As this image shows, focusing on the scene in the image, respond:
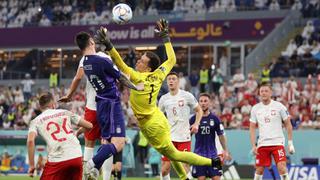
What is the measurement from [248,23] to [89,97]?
1165 inches

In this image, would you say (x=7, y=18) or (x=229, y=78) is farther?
(x=7, y=18)

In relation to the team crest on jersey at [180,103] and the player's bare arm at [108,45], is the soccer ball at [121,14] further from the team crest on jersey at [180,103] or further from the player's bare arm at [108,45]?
the team crest on jersey at [180,103]

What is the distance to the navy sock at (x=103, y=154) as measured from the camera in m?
14.4

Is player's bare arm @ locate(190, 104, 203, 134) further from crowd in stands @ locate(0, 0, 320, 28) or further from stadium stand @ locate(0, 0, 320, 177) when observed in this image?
crowd in stands @ locate(0, 0, 320, 28)

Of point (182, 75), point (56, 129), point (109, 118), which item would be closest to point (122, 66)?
point (109, 118)

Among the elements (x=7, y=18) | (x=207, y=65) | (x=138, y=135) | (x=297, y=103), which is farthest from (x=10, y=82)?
(x=297, y=103)

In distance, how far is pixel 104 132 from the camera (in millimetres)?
15227

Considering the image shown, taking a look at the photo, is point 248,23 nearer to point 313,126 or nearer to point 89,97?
point 313,126

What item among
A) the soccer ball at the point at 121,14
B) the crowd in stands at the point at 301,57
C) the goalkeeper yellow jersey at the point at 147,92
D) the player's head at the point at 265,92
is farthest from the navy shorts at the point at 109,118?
the crowd in stands at the point at 301,57

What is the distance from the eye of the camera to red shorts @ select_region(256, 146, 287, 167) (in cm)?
1888

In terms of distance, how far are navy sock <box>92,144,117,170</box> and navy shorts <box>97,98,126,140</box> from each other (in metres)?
0.44

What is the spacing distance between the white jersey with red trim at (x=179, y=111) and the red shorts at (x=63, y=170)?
17.8 feet

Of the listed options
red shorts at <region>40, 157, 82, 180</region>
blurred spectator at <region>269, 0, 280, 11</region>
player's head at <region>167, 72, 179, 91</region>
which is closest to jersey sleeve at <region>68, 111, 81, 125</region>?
red shorts at <region>40, 157, 82, 180</region>

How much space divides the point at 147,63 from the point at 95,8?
35.1 meters
